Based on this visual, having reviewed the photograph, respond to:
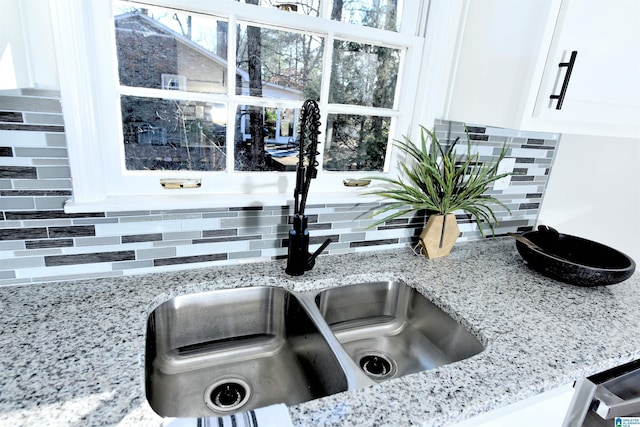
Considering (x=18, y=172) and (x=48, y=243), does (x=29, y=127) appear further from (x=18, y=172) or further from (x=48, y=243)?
(x=48, y=243)

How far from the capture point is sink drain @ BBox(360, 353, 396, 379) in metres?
1.10

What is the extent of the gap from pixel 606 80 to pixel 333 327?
115 cm

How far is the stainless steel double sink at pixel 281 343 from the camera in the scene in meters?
0.95

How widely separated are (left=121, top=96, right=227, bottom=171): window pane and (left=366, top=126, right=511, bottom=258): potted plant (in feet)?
1.82

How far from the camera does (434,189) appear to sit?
1306 mm

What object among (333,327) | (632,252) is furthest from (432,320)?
(632,252)

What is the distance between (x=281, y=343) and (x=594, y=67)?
125cm

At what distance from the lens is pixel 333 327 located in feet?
4.01

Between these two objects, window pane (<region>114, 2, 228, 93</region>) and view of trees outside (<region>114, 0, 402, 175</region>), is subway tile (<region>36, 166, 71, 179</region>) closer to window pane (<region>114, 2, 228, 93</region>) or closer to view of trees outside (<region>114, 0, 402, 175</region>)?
view of trees outside (<region>114, 0, 402, 175</region>)

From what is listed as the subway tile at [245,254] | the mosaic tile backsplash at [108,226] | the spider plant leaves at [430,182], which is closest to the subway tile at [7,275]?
the mosaic tile backsplash at [108,226]

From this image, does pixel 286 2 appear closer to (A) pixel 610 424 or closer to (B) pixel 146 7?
(B) pixel 146 7

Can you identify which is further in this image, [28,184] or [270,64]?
[270,64]

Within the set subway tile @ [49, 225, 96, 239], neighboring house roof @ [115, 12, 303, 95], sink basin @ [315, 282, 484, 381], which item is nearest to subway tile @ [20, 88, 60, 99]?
neighboring house roof @ [115, 12, 303, 95]

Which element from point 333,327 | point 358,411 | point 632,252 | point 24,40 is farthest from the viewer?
point 632,252
